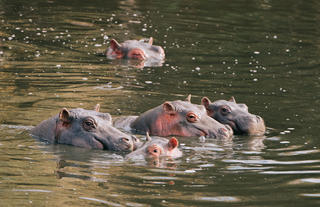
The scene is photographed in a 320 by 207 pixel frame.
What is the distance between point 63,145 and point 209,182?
8.75 ft

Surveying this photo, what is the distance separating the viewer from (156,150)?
991cm

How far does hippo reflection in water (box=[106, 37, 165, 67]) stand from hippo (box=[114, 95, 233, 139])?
248 inches

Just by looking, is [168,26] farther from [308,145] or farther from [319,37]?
[308,145]

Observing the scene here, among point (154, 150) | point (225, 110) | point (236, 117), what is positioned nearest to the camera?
point (154, 150)

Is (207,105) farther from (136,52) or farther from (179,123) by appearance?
(136,52)

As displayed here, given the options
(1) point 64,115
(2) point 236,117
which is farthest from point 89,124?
(2) point 236,117

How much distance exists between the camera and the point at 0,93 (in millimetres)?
13750

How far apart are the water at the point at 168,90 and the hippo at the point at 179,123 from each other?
319mm

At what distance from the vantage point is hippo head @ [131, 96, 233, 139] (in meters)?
11.5

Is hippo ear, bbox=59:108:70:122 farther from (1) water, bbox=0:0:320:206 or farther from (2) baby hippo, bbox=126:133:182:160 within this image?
(2) baby hippo, bbox=126:133:182:160

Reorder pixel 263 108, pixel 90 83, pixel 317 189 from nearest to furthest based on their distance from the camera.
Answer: pixel 317 189, pixel 263 108, pixel 90 83

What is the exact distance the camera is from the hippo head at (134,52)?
18.3 metres

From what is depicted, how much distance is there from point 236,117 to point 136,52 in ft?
22.6

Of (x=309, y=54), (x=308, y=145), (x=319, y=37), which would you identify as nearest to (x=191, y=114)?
(x=308, y=145)
